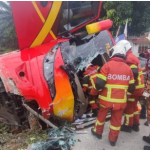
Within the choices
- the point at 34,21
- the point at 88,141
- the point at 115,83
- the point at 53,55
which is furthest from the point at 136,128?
the point at 34,21

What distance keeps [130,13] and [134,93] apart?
262 inches

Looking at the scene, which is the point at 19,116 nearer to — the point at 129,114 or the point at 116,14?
the point at 129,114

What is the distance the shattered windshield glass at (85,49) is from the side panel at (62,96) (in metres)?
0.27

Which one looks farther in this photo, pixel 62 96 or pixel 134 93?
pixel 134 93

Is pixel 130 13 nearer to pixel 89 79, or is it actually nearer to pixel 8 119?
pixel 89 79

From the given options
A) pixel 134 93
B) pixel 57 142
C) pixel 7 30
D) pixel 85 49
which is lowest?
pixel 57 142

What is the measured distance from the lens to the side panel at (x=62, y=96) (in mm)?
2637

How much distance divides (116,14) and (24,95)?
7.08 meters

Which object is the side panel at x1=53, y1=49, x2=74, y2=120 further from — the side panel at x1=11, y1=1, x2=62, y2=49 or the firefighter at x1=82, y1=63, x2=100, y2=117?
the side panel at x1=11, y1=1, x2=62, y2=49

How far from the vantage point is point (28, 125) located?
308 cm

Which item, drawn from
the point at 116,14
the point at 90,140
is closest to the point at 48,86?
the point at 90,140

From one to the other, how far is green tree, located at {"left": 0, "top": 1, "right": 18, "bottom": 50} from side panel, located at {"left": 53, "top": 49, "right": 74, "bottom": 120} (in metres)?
7.31

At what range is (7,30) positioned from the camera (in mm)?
9422

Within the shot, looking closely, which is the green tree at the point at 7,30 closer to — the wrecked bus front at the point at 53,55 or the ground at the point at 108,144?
the wrecked bus front at the point at 53,55
